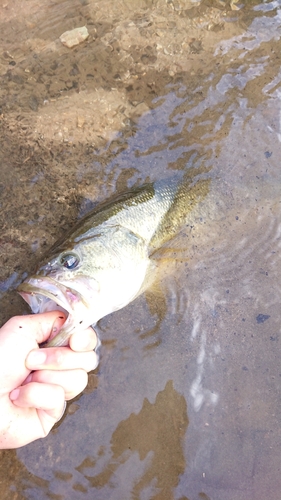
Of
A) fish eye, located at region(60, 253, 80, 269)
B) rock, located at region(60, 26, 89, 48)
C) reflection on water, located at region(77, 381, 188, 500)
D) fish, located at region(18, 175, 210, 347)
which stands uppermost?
rock, located at region(60, 26, 89, 48)

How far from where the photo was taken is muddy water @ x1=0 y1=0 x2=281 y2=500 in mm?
3871

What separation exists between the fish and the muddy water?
0.23 meters

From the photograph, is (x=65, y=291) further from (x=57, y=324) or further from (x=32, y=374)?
(x=32, y=374)

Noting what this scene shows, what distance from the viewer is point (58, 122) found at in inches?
190

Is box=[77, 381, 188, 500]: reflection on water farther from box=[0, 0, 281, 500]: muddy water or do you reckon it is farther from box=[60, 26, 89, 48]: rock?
box=[60, 26, 89, 48]: rock

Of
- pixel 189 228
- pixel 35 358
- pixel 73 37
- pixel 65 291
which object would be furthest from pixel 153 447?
pixel 73 37

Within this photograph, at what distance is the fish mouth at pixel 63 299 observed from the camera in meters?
3.33

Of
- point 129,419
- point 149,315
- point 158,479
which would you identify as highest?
point 149,315

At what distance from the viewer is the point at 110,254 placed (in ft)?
13.2

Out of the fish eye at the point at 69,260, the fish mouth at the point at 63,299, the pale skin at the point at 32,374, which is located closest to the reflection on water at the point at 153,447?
the pale skin at the point at 32,374

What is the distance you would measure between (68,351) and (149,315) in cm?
122

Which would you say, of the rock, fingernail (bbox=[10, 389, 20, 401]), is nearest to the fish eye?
fingernail (bbox=[10, 389, 20, 401])

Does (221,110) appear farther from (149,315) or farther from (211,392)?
(211,392)

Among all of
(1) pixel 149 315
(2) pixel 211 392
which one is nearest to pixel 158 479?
(2) pixel 211 392
